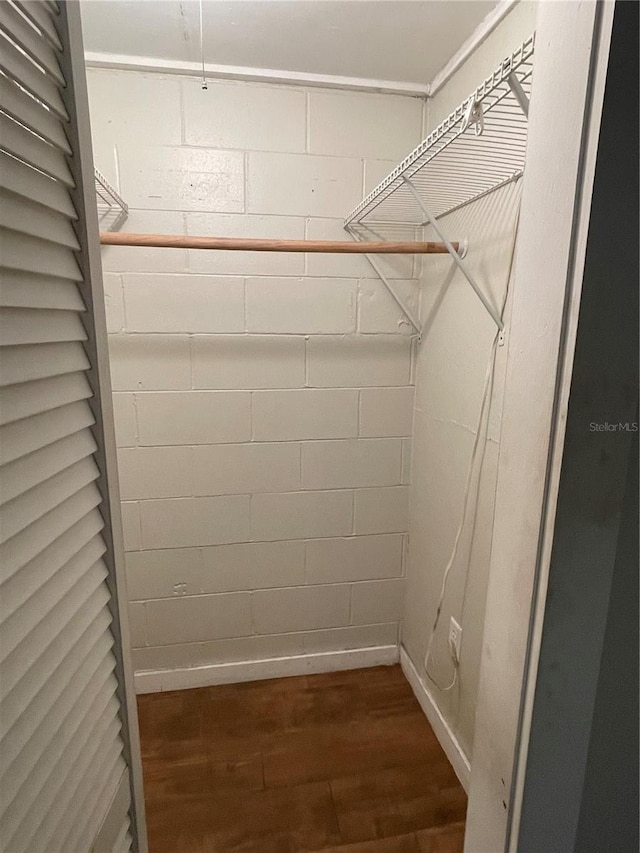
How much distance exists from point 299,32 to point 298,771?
2.32m

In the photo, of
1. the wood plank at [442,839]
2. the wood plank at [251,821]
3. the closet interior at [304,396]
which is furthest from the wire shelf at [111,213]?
the wood plank at [442,839]

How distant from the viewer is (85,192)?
24.7 inches

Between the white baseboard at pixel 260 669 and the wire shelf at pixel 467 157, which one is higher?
the wire shelf at pixel 467 157

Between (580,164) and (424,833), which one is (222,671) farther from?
(580,164)

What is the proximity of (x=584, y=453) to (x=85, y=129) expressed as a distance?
747 mm

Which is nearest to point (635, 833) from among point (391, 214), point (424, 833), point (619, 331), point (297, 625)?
point (619, 331)

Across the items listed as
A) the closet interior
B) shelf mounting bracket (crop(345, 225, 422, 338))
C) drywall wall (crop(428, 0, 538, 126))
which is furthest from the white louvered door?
shelf mounting bracket (crop(345, 225, 422, 338))

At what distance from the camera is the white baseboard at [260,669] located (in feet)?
6.33

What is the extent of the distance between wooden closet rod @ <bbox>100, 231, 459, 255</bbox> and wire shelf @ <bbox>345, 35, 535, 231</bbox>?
0.14m

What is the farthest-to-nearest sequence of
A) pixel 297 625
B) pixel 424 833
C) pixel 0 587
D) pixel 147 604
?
1. pixel 297 625
2. pixel 147 604
3. pixel 424 833
4. pixel 0 587

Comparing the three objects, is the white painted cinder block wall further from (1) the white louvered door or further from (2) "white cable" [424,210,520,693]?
(1) the white louvered door

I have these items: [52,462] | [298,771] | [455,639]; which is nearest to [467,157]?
[52,462]

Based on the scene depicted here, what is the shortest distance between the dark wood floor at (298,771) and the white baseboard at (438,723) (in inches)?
1.2

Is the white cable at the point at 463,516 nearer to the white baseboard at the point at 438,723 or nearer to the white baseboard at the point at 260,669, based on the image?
the white baseboard at the point at 438,723
